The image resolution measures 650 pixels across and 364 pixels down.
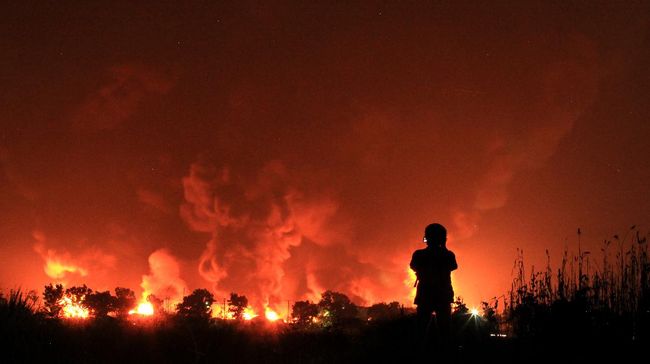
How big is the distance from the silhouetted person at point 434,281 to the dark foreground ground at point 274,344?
478 millimetres

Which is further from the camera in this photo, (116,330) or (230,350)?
(116,330)

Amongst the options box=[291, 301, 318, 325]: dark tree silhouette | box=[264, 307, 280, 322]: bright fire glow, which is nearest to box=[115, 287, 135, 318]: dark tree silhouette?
box=[264, 307, 280, 322]: bright fire glow

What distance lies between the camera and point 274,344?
39.4 ft

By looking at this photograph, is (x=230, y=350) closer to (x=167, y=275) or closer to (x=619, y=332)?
(x=619, y=332)

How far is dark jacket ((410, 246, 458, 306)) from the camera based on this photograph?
36.1ft

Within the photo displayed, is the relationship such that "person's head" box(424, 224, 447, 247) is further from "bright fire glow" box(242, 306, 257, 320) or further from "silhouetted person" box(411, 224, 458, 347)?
"bright fire glow" box(242, 306, 257, 320)

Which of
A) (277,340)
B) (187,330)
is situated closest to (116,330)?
(187,330)

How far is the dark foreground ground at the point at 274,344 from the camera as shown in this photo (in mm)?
9844

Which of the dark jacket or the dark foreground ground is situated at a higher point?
the dark jacket

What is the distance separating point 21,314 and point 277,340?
4.91 m

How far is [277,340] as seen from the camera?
40.4 feet

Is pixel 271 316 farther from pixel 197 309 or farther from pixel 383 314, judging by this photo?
pixel 383 314

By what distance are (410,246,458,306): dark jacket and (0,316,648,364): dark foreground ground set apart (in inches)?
33.3

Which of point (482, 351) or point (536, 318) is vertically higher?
point (536, 318)
